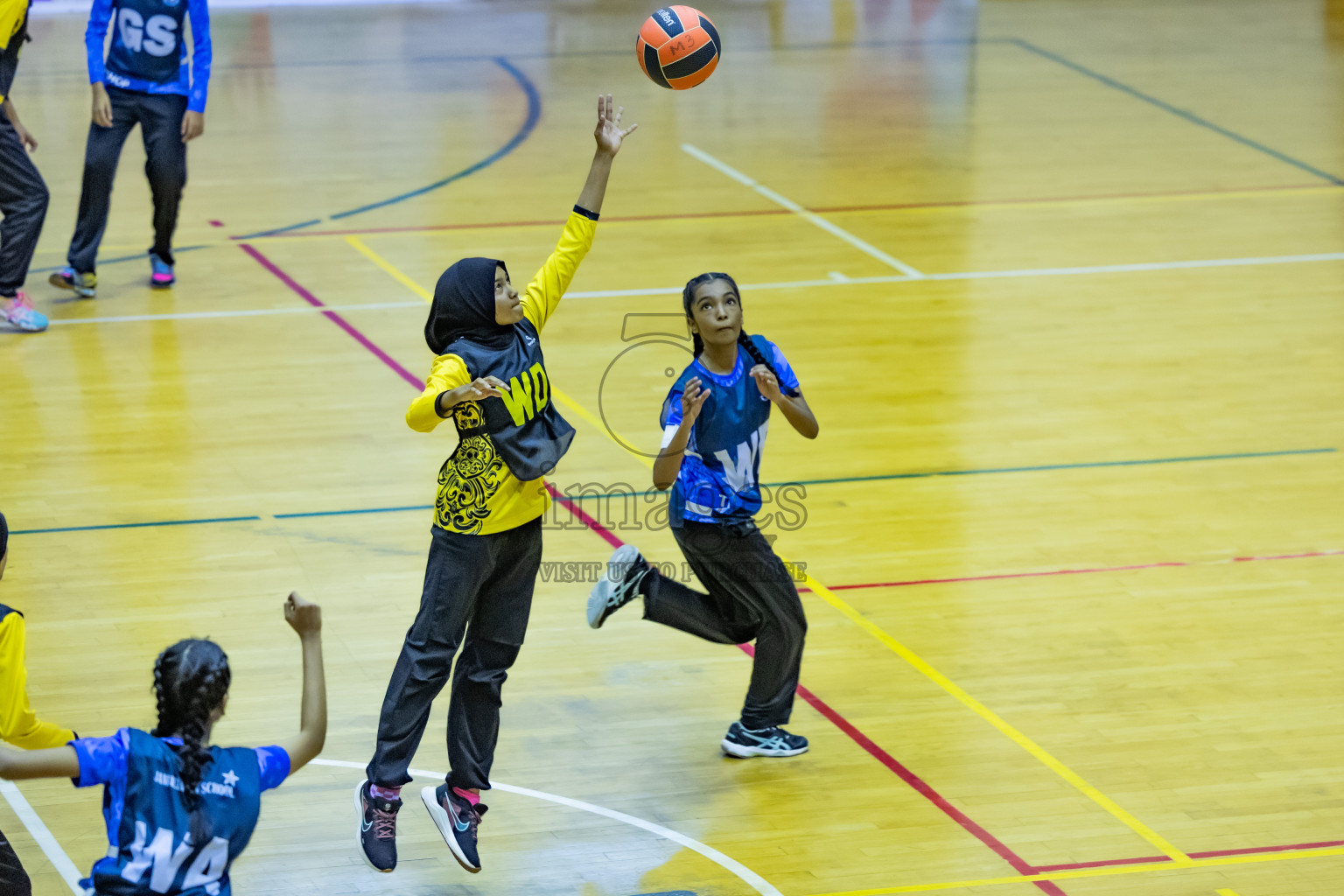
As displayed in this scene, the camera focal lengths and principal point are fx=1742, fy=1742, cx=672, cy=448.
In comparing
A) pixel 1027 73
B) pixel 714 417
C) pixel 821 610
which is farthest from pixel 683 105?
pixel 714 417

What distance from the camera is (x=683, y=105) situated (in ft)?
55.2

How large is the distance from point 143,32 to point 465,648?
6.72 m

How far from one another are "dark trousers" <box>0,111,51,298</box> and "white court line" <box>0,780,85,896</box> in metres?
5.18

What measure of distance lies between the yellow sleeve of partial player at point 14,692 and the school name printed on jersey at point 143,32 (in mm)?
7169

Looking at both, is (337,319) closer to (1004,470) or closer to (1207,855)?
(1004,470)

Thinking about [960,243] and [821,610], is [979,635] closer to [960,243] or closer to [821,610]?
[821,610]

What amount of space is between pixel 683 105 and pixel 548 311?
11697mm

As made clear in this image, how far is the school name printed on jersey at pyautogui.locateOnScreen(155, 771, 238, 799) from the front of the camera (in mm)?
3662

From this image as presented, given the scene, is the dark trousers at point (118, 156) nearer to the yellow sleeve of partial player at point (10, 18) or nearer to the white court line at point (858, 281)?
the white court line at point (858, 281)

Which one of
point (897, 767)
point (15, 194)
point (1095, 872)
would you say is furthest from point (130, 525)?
point (1095, 872)

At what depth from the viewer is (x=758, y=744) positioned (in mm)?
5992

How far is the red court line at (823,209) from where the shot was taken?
500 inches

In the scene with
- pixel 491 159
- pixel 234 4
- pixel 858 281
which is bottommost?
pixel 858 281

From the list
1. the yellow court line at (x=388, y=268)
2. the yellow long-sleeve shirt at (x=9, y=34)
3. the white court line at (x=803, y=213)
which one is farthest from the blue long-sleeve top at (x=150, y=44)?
the white court line at (x=803, y=213)
